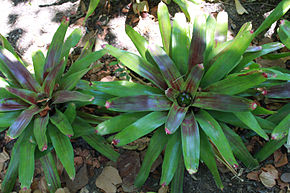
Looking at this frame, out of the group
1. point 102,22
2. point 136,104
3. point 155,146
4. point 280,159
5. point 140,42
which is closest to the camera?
point 136,104

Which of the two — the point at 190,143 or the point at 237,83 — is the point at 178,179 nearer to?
the point at 190,143

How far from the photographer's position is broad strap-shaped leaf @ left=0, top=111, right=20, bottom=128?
1975mm

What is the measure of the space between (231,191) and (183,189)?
1.38 feet

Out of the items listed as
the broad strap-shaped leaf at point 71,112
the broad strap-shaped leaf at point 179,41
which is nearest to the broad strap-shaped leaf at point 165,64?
the broad strap-shaped leaf at point 179,41

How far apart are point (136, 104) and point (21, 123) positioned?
0.85 meters

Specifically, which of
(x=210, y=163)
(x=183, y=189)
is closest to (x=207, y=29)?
(x=210, y=163)

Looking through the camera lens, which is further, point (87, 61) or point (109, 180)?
point (109, 180)

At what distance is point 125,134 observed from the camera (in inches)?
71.4

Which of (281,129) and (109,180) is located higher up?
(281,129)

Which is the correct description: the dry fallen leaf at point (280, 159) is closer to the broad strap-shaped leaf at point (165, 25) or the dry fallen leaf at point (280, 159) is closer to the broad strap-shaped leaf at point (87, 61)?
the broad strap-shaped leaf at point (165, 25)

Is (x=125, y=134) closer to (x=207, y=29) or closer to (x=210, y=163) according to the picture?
(x=210, y=163)

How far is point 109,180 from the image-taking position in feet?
7.78

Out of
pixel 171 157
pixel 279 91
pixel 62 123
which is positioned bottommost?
pixel 171 157

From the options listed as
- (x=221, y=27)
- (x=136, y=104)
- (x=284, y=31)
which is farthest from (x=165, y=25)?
(x=284, y=31)
